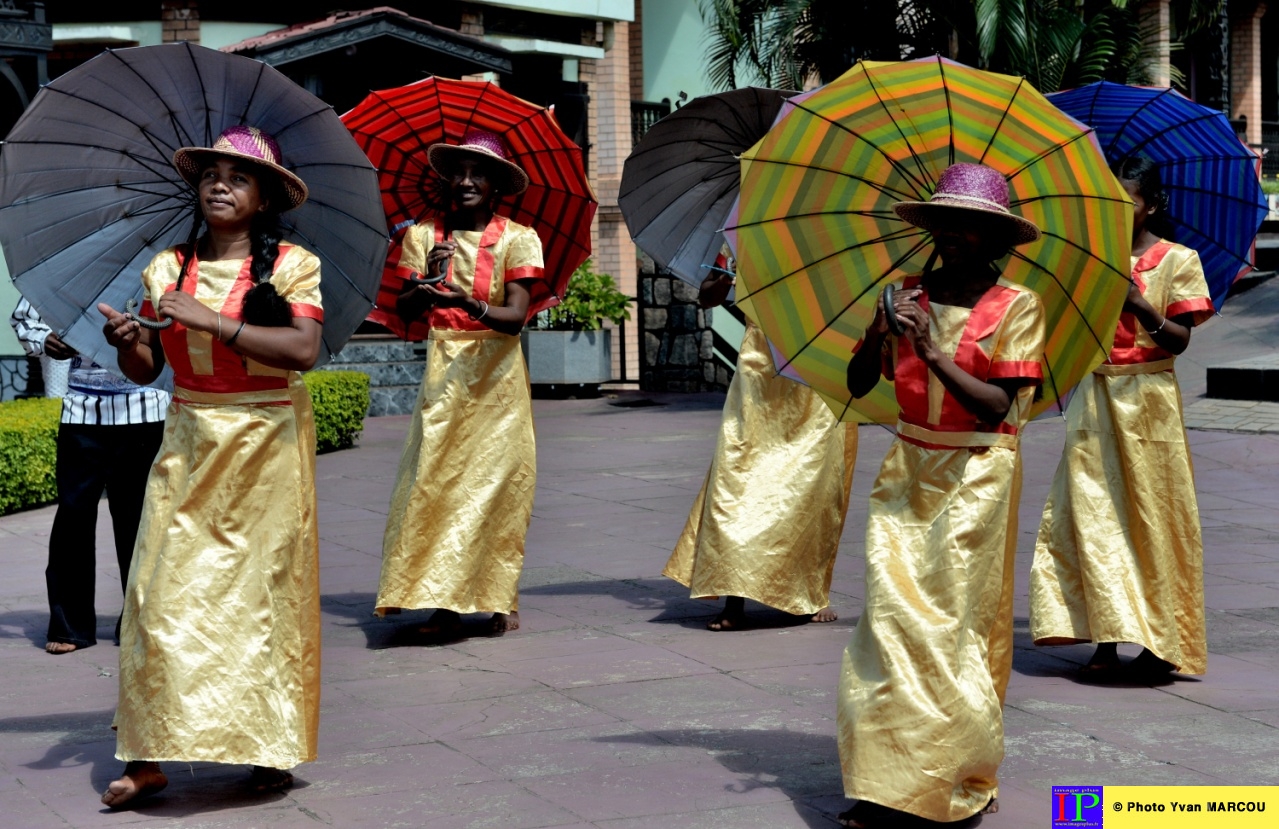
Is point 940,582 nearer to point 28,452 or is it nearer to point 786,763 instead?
point 786,763

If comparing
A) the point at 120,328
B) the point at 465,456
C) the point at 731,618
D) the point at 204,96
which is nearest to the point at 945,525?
the point at 120,328

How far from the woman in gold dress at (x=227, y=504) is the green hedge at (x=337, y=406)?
28.5ft

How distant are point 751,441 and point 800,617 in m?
0.76

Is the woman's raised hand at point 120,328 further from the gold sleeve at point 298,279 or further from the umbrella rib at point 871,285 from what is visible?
the umbrella rib at point 871,285

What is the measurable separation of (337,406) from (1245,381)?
744 cm

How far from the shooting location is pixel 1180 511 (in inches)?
250

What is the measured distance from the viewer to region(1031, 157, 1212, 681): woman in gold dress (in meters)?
6.22

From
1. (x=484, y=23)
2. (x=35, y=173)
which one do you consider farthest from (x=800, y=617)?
(x=484, y=23)

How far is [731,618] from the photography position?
7234 mm

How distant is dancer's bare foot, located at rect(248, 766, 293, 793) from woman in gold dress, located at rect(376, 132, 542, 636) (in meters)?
2.11

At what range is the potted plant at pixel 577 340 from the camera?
63.4 feet

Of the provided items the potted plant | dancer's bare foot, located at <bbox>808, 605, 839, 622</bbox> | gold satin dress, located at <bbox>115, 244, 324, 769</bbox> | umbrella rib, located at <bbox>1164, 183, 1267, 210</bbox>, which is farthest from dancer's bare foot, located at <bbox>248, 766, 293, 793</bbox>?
the potted plant

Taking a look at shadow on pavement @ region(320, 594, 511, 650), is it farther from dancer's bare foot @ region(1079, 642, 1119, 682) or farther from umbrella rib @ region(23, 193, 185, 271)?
dancer's bare foot @ region(1079, 642, 1119, 682)

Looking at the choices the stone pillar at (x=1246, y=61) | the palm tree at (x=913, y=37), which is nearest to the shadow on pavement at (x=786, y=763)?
the palm tree at (x=913, y=37)
